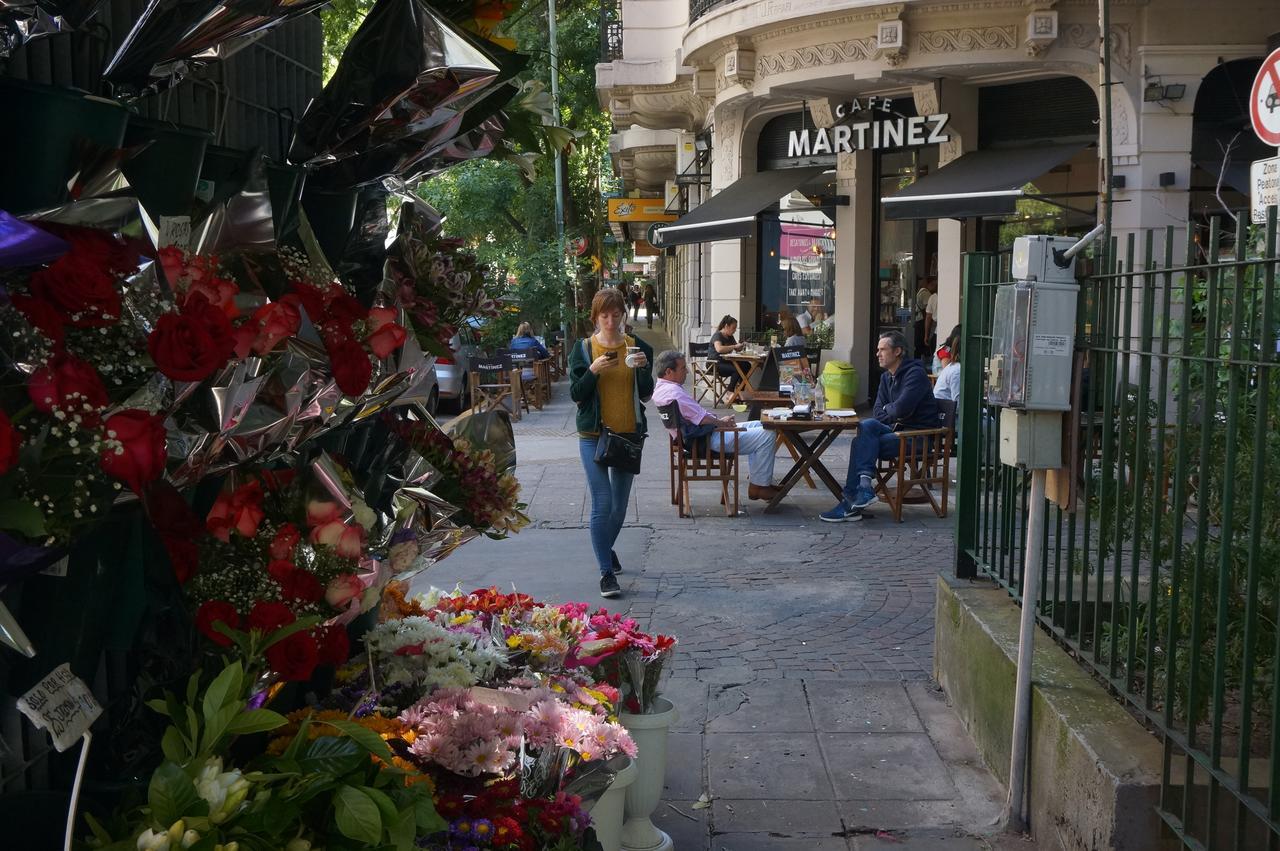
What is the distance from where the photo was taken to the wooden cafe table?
10477 millimetres

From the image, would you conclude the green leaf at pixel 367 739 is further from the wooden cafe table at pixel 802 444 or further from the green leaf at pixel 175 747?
the wooden cafe table at pixel 802 444

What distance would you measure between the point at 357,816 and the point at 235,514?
580 mm

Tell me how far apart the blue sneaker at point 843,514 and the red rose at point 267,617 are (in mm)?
8184

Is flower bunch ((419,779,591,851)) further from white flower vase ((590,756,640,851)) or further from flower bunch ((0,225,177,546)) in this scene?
flower bunch ((0,225,177,546))

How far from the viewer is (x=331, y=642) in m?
2.42

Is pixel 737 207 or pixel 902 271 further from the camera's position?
pixel 902 271

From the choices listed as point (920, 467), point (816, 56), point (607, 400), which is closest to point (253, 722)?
point (607, 400)

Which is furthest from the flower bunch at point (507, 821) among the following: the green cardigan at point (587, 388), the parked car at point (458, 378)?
the parked car at point (458, 378)

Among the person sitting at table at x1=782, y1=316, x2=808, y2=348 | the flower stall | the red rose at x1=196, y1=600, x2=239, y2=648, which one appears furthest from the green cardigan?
the person sitting at table at x1=782, y1=316, x2=808, y2=348

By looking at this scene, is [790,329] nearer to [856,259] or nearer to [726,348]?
[726,348]

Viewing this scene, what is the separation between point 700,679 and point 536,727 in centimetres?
310

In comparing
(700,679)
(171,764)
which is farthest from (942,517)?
(171,764)

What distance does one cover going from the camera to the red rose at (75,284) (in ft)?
5.95

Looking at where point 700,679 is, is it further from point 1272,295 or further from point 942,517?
point 942,517
